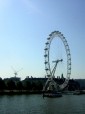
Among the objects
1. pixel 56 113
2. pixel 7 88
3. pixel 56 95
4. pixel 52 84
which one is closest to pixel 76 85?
pixel 7 88

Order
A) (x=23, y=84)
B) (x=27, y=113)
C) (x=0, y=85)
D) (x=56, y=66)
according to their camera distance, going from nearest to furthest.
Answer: (x=27, y=113) < (x=56, y=66) < (x=0, y=85) < (x=23, y=84)

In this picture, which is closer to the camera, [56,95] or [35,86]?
[56,95]

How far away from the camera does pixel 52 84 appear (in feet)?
307

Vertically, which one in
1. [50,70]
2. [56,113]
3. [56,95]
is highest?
[50,70]

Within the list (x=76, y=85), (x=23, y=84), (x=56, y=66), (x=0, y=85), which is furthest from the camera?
(x=76, y=85)

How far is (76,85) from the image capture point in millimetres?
173750

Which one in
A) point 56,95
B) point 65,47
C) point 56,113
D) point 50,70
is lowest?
point 56,113

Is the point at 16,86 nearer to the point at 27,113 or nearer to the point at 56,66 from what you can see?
the point at 56,66

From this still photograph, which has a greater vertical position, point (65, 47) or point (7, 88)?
point (65, 47)

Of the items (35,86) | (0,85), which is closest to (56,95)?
(0,85)

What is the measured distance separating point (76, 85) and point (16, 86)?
64.5 metres

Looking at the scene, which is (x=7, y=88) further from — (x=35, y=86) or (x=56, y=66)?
(x=56, y=66)

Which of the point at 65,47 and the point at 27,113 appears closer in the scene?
the point at 27,113

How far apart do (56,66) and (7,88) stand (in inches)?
1203
